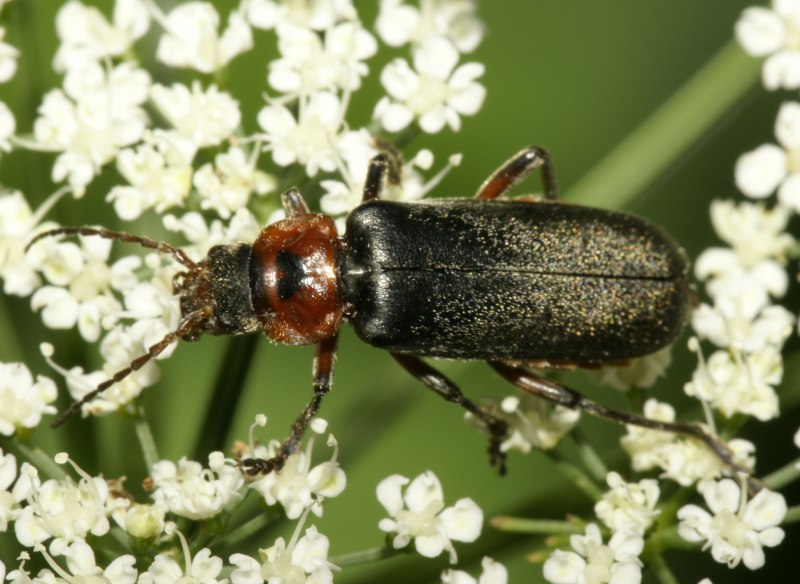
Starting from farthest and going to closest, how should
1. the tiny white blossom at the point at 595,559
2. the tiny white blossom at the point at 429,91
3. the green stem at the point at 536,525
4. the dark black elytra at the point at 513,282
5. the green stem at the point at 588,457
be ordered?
1. the tiny white blossom at the point at 429,91
2. the dark black elytra at the point at 513,282
3. the green stem at the point at 588,457
4. the green stem at the point at 536,525
5. the tiny white blossom at the point at 595,559

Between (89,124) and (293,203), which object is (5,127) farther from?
(293,203)

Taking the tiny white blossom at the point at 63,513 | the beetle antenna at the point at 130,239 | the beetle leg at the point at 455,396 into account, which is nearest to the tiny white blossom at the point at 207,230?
the beetle antenna at the point at 130,239

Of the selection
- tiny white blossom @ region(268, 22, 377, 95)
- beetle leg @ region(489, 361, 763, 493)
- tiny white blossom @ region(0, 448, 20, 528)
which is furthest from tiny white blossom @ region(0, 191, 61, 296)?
beetle leg @ region(489, 361, 763, 493)

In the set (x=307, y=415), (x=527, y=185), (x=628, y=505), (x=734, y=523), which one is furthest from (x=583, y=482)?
(x=527, y=185)

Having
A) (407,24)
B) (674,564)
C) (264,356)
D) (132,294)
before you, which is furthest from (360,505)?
(407,24)

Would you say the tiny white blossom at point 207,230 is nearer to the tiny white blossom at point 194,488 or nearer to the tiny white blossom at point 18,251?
the tiny white blossom at point 18,251

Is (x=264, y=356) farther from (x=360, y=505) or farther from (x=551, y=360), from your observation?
(x=551, y=360)
